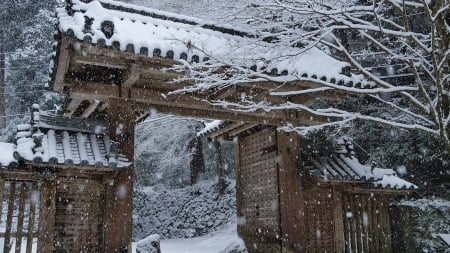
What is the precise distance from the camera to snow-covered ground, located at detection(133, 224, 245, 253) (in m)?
13.4

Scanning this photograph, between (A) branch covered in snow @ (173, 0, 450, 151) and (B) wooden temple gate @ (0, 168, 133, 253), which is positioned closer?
(A) branch covered in snow @ (173, 0, 450, 151)

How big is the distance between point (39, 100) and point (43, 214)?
15.6 metres

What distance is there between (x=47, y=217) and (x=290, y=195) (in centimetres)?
432

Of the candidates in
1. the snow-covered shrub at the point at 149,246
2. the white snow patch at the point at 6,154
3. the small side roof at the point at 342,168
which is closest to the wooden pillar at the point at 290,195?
the small side roof at the point at 342,168

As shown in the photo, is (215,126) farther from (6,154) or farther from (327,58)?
(6,154)

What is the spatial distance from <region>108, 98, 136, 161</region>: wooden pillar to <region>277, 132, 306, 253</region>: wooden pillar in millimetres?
3056

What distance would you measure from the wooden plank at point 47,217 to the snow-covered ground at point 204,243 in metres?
7.41

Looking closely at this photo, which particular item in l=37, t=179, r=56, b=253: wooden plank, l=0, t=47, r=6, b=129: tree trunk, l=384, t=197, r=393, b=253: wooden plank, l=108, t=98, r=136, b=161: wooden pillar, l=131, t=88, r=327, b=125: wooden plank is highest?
l=0, t=47, r=6, b=129: tree trunk

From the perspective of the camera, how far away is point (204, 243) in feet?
47.3

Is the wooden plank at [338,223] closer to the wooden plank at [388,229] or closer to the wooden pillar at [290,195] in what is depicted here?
the wooden pillar at [290,195]

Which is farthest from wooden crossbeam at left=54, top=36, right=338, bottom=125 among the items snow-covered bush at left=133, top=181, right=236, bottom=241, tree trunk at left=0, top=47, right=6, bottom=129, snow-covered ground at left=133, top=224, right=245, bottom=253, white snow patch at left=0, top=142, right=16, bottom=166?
tree trunk at left=0, top=47, right=6, bottom=129

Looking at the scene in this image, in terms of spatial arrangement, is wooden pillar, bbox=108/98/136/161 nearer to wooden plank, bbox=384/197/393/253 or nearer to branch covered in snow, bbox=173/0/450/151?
branch covered in snow, bbox=173/0/450/151

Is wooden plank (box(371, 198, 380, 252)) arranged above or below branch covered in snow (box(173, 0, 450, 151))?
below

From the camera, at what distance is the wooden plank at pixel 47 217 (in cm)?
574
